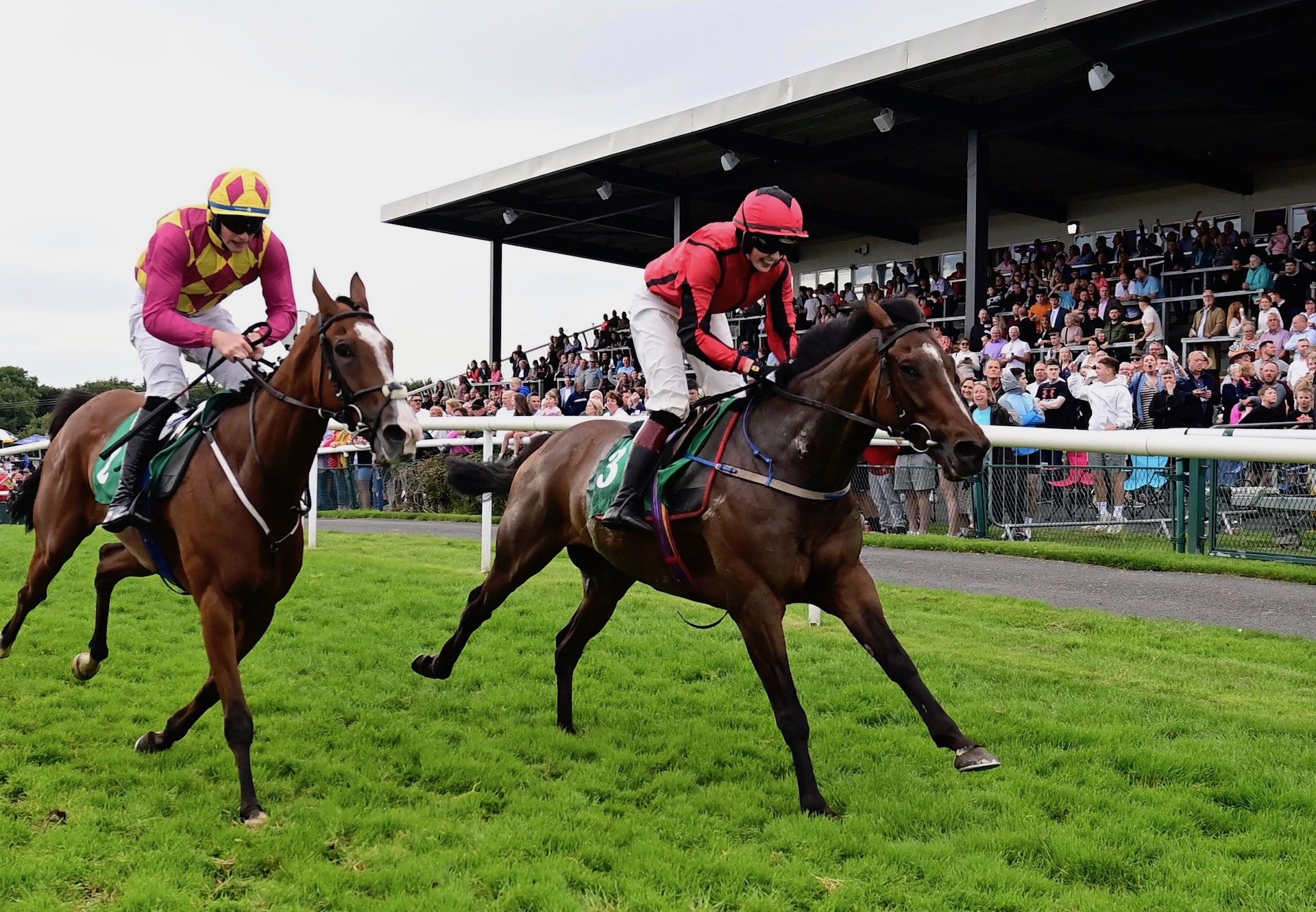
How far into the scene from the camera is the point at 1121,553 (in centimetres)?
861

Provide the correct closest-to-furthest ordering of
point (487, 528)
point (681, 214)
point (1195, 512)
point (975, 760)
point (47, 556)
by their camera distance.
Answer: point (975, 760)
point (47, 556)
point (487, 528)
point (1195, 512)
point (681, 214)

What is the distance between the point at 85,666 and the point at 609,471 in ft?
8.70

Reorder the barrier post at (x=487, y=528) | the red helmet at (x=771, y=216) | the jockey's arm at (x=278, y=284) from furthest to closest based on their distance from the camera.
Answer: the barrier post at (x=487, y=528) < the jockey's arm at (x=278, y=284) < the red helmet at (x=771, y=216)

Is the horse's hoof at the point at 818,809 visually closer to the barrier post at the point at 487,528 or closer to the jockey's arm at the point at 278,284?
the jockey's arm at the point at 278,284

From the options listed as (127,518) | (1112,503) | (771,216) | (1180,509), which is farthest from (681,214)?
(127,518)

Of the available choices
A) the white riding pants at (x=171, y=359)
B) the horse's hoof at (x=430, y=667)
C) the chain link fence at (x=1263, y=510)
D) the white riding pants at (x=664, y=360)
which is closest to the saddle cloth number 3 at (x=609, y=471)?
the white riding pants at (x=664, y=360)

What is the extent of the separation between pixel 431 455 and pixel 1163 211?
13452 mm

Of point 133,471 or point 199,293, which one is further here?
point 199,293

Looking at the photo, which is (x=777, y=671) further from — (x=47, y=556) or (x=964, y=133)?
(x=964, y=133)

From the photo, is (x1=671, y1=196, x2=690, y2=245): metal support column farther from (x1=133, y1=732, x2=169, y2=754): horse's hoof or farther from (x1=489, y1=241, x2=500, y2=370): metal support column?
(x1=133, y1=732, x2=169, y2=754): horse's hoof

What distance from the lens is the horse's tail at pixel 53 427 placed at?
588 cm

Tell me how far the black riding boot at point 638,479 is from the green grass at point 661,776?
0.92 meters

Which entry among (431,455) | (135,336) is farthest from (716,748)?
(431,455)

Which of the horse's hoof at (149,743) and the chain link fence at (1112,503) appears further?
the chain link fence at (1112,503)
